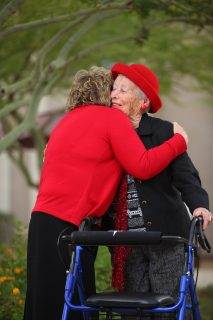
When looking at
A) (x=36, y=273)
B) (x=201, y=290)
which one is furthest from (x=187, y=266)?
(x=201, y=290)

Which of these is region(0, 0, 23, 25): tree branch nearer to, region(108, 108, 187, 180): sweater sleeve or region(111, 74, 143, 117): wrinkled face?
region(111, 74, 143, 117): wrinkled face

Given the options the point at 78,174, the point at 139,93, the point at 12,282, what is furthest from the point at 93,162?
the point at 12,282

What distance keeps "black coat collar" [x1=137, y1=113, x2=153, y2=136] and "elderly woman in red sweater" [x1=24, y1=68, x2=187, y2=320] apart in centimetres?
16

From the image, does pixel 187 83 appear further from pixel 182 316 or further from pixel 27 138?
pixel 182 316

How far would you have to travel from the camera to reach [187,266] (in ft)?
17.5

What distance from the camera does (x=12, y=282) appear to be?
7.95 metres

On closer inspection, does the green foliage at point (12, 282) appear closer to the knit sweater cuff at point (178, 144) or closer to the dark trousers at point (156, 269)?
the dark trousers at point (156, 269)

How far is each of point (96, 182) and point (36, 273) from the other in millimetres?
610

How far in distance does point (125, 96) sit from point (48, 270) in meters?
1.07

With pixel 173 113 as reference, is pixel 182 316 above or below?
below

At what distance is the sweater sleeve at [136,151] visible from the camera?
560 cm

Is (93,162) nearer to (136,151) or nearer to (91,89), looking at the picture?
(136,151)

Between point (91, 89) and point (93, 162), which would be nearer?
point (93, 162)

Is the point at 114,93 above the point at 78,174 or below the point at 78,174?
above
